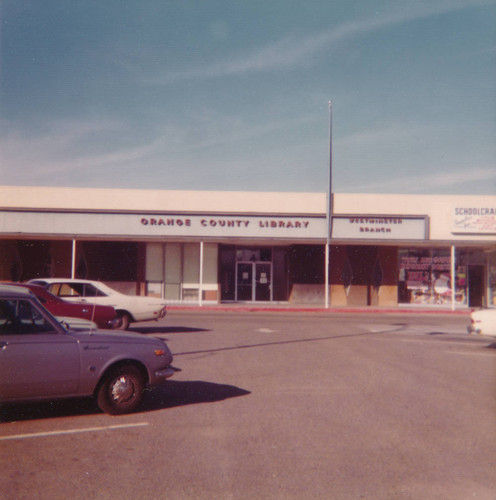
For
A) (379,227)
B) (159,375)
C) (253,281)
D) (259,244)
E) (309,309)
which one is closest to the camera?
(159,375)

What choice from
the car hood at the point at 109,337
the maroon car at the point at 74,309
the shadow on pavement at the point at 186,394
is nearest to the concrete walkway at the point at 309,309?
the maroon car at the point at 74,309

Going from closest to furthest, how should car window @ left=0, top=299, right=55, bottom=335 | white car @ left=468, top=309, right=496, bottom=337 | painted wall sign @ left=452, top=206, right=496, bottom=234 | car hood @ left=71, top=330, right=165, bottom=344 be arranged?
car window @ left=0, top=299, right=55, bottom=335 < car hood @ left=71, top=330, right=165, bottom=344 < white car @ left=468, top=309, right=496, bottom=337 < painted wall sign @ left=452, top=206, right=496, bottom=234

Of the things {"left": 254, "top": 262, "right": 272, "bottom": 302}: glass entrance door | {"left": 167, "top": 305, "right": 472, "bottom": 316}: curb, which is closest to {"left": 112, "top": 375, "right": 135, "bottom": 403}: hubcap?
{"left": 167, "top": 305, "right": 472, "bottom": 316}: curb

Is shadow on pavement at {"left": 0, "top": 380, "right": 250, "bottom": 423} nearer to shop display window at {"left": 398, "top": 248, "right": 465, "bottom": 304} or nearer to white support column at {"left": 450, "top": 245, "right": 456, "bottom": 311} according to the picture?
white support column at {"left": 450, "top": 245, "right": 456, "bottom": 311}

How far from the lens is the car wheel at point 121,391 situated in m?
7.21

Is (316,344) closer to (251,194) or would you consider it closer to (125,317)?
(125,317)

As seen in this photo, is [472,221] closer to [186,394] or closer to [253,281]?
[253,281]

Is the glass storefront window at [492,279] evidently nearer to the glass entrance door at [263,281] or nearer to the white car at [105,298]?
the glass entrance door at [263,281]

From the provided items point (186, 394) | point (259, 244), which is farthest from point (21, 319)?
point (259, 244)

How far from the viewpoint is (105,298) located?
50.9ft

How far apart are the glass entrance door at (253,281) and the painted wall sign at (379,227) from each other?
4.86m

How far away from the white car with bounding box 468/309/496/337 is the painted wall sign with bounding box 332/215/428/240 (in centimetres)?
1493

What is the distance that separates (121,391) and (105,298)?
8502mm

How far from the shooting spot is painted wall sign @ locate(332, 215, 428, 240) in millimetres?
28859
